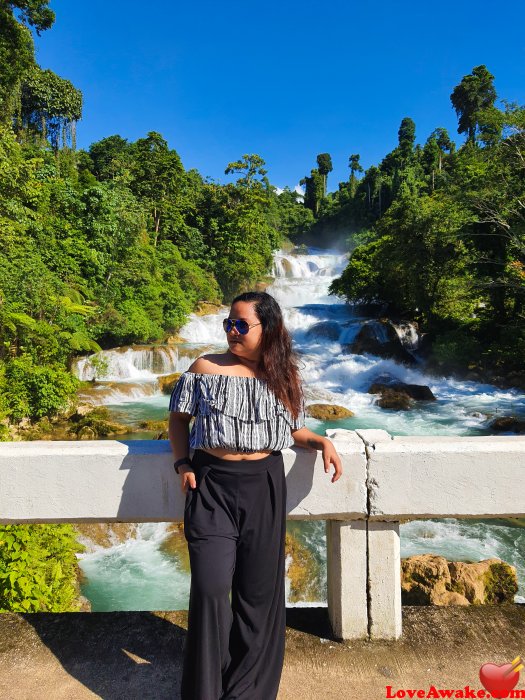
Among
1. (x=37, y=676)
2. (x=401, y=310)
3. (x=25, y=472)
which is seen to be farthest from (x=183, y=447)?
(x=401, y=310)

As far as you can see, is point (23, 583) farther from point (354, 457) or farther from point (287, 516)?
point (354, 457)

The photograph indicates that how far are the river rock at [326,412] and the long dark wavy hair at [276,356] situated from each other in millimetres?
12162

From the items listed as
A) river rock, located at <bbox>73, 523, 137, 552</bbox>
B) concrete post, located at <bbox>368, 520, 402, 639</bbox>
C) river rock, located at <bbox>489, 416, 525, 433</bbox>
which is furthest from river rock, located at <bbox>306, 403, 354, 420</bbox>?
concrete post, located at <bbox>368, 520, 402, 639</bbox>

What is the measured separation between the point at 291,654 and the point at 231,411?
1.17 meters

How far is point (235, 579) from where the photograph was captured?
1772 mm

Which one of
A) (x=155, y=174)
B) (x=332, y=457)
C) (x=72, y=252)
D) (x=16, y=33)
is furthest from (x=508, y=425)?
(x=155, y=174)

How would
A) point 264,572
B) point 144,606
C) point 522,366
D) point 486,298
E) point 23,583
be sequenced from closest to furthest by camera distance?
1. point 264,572
2. point 23,583
3. point 144,606
4. point 522,366
5. point 486,298

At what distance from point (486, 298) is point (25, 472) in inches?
869

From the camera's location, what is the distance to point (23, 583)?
289cm

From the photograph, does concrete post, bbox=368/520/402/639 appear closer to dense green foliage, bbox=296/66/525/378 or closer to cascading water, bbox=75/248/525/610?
cascading water, bbox=75/248/525/610

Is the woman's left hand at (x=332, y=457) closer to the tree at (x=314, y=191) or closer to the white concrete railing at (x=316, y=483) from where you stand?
the white concrete railing at (x=316, y=483)

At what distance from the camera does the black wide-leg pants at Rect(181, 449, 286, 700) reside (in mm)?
1629

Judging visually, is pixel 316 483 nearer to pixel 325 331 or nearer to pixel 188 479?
pixel 188 479

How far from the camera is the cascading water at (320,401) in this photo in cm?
629
